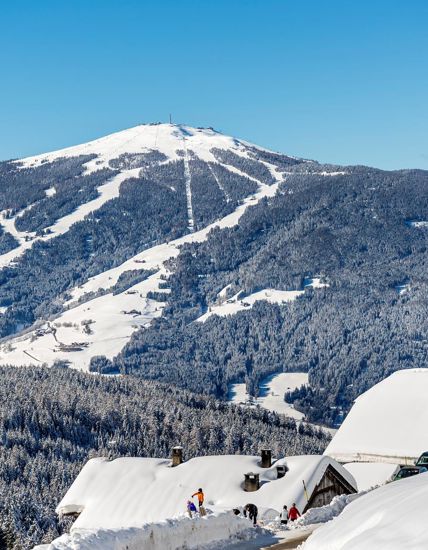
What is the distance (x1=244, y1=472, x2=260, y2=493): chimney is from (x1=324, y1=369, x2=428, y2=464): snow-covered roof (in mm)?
27272

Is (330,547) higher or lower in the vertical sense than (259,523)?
higher

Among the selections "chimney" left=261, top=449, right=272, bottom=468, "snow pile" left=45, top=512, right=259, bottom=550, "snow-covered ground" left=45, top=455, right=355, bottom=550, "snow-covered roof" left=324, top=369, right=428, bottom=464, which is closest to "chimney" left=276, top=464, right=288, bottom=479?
"snow-covered ground" left=45, top=455, right=355, bottom=550

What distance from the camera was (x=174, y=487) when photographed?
180 feet

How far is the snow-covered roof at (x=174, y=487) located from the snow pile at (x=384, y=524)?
2253 cm

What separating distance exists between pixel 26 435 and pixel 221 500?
5846 inches

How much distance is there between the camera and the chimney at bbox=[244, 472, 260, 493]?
52.4 meters

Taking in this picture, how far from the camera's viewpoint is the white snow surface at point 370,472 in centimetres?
7148

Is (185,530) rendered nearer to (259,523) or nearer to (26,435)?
(259,523)

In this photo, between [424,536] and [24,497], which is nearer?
[424,536]

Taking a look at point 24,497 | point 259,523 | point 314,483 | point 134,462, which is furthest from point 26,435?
point 259,523

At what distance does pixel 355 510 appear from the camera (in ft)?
86.5

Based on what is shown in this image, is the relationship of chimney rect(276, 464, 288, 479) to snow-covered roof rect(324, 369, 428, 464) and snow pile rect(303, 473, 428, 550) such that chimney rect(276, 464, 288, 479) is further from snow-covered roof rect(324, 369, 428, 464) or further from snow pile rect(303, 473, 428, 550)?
snow pile rect(303, 473, 428, 550)

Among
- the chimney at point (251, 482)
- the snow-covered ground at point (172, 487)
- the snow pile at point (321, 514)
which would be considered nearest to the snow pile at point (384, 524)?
the snow pile at point (321, 514)

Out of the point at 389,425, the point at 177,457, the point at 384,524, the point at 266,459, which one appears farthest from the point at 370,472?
the point at 384,524
